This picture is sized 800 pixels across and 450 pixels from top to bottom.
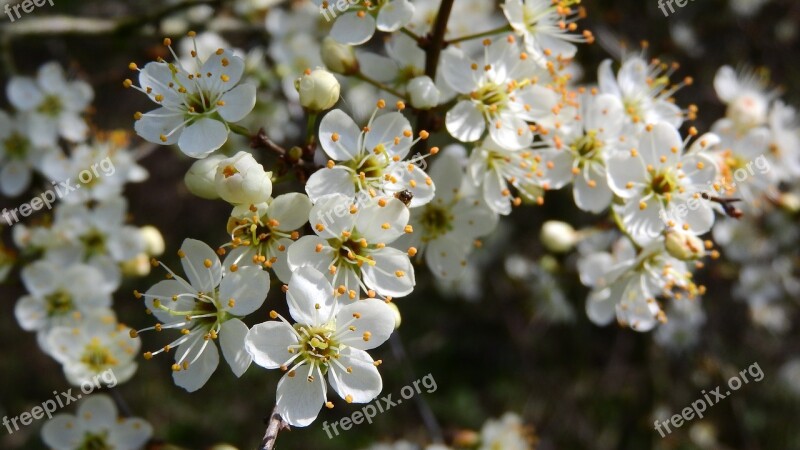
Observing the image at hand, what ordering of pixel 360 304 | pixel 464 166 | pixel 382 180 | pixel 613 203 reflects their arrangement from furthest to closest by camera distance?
pixel 464 166
pixel 613 203
pixel 382 180
pixel 360 304

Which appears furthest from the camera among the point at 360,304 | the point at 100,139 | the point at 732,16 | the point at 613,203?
Result: the point at 732,16

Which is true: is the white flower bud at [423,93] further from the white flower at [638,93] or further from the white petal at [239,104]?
the white flower at [638,93]

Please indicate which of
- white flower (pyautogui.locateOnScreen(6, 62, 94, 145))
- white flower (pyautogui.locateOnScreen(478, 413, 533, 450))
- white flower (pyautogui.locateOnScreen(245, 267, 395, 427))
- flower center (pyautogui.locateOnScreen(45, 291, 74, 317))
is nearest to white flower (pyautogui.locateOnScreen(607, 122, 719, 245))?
white flower (pyautogui.locateOnScreen(245, 267, 395, 427))

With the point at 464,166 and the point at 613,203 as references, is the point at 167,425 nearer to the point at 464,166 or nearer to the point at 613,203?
the point at 464,166

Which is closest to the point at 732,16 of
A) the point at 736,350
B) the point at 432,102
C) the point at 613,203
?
the point at 736,350

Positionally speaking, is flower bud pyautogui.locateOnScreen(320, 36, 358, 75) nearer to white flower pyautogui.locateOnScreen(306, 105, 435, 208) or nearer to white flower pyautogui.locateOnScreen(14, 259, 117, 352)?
white flower pyautogui.locateOnScreen(306, 105, 435, 208)

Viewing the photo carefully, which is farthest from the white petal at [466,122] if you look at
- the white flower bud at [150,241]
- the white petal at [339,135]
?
the white flower bud at [150,241]

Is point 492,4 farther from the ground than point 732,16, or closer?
farther from the ground
